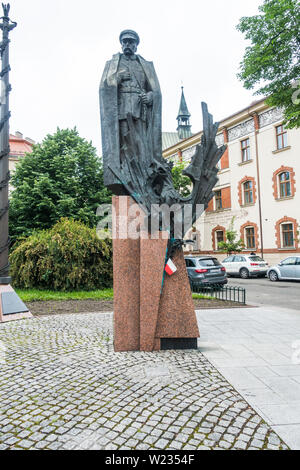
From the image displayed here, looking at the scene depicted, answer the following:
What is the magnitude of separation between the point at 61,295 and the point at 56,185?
11.5 meters

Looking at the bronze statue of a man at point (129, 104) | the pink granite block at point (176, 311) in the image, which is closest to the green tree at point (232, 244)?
the bronze statue of a man at point (129, 104)


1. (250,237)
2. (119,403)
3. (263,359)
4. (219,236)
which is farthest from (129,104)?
(219,236)

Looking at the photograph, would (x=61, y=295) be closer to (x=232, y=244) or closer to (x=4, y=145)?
(x=4, y=145)

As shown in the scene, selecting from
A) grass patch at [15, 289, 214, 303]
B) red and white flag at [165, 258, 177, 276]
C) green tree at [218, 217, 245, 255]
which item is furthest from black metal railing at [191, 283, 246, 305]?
green tree at [218, 217, 245, 255]

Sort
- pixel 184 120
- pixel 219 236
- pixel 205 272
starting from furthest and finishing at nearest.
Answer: pixel 184 120 < pixel 219 236 < pixel 205 272

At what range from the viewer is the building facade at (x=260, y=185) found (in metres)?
23.5

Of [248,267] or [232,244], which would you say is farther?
[232,244]

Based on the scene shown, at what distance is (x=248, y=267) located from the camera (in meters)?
21.3

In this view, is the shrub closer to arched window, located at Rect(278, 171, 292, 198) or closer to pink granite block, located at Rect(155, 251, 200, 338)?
pink granite block, located at Rect(155, 251, 200, 338)

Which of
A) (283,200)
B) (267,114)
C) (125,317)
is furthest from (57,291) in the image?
(267,114)

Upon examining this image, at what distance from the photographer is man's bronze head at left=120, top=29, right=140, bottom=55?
573cm

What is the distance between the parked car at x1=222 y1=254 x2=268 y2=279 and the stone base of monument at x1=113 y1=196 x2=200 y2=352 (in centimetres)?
1726

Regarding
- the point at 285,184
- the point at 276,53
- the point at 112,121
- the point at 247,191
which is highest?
the point at 276,53
